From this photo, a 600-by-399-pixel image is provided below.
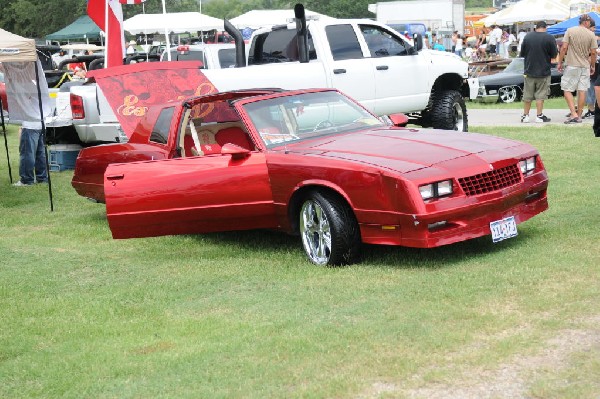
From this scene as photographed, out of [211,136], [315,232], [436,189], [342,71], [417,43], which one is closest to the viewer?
[436,189]

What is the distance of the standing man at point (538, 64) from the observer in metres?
17.7

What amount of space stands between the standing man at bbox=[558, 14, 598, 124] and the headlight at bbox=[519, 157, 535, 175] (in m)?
9.67

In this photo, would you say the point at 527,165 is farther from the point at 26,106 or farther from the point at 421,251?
the point at 26,106

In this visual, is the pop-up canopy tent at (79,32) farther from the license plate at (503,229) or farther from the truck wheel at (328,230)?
the license plate at (503,229)

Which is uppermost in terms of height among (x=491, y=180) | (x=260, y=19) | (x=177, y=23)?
(x=177, y=23)

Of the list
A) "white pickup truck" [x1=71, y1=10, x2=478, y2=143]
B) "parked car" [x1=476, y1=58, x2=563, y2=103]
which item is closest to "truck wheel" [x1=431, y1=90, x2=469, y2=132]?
"white pickup truck" [x1=71, y1=10, x2=478, y2=143]

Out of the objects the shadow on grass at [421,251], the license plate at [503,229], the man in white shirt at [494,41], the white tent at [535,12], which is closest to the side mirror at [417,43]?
the shadow on grass at [421,251]

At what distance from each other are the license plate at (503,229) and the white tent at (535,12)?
34.7 m

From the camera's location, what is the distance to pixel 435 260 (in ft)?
24.8

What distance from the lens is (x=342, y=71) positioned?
14.2 meters

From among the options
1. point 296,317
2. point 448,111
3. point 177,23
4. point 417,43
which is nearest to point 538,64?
point 448,111

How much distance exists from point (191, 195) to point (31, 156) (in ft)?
21.0

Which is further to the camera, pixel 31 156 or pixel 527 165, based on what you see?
pixel 31 156

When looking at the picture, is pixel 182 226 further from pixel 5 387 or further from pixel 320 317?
pixel 5 387
